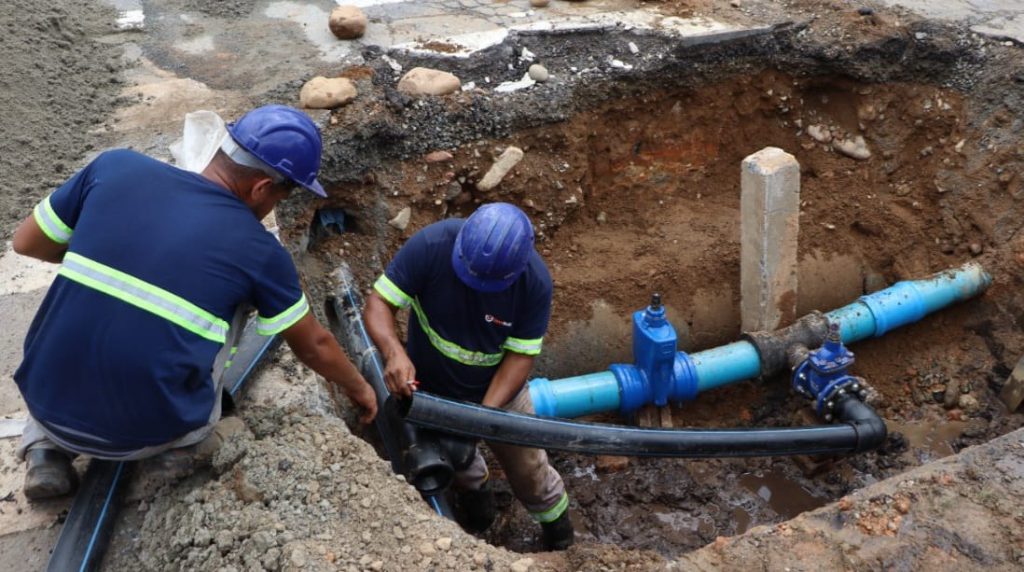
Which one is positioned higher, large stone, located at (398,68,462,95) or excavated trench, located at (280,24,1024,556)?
large stone, located at (398,68,462,95)

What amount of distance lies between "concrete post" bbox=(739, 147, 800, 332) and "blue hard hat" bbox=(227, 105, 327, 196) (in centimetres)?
288

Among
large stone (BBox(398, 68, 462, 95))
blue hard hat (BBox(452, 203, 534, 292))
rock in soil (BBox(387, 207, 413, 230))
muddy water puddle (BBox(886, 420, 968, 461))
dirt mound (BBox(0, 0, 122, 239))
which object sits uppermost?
blue hard hat (BBox(452, 203, 534, 292))

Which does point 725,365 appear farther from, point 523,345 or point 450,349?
→ point 450,349

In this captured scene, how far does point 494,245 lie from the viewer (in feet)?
9.69

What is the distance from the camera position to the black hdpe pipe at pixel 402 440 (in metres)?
3.21

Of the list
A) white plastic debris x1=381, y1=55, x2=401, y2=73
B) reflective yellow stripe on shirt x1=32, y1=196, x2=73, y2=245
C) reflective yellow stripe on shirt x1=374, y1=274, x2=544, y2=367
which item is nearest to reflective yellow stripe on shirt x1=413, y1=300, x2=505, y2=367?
reflective yellow stripe on shirt x1=374, y1=274, x2=544, y2=367

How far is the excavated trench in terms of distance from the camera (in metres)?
4.66

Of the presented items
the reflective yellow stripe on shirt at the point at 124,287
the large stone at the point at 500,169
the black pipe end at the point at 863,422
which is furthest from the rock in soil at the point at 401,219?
the black pipe end at the point at 863,422

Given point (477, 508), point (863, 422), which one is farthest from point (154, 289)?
point (863, 422)

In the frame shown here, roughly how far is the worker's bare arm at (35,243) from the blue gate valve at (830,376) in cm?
363

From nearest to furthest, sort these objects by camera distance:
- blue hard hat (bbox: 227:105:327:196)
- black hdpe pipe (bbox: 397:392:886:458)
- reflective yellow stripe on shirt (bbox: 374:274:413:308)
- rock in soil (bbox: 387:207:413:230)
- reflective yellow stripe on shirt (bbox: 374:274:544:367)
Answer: blue hard hat (bbox: 227:105:327:196)
black hdpe pipe (bbox: 397:392:886:458)
reflective yellow stripe on shirt (bbox: 374:274:413:308)
reflective yellow stripe on shirt (bbox: 374:274:544:367)
rock in soil (bbox: 387:207:413:230)

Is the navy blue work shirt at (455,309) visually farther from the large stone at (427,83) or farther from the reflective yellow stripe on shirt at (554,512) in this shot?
the large stone at (427,83)

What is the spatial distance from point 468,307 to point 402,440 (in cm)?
78

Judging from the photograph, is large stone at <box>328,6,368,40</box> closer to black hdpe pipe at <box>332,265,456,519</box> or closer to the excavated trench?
A: the excavated trench
